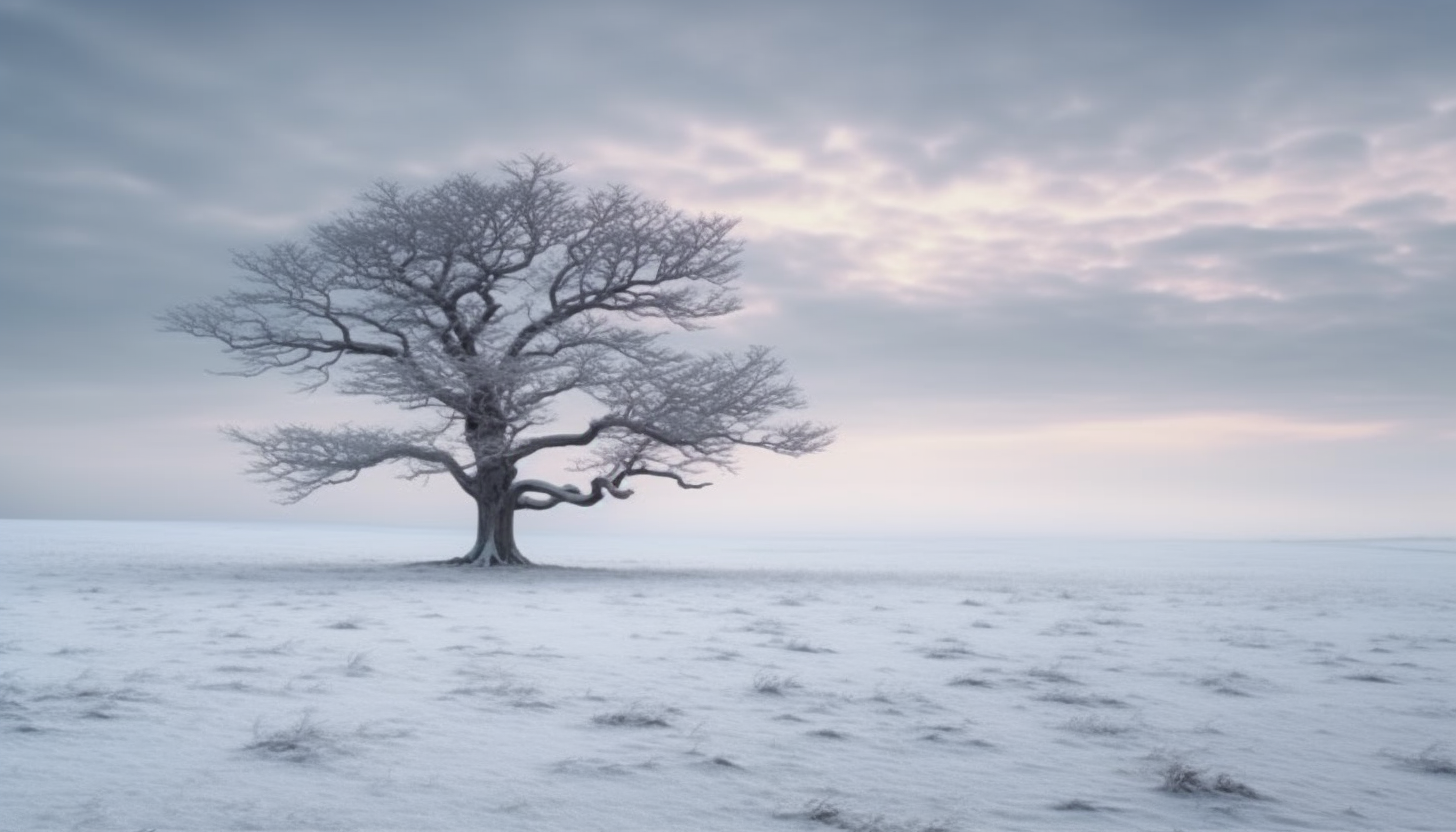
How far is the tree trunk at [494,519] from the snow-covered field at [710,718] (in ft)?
43.0

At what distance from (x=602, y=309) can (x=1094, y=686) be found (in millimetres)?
21424

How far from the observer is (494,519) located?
28219 millimetres

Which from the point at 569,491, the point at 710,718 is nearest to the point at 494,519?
the point at 569,491

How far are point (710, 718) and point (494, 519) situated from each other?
22.1 meters

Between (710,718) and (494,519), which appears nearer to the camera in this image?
(710,718)

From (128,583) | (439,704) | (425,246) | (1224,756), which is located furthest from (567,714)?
(425,246)

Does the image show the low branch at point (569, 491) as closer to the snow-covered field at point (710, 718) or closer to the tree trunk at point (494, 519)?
the tree trunk at point (494, 519)

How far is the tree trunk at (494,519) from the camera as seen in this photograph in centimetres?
2812

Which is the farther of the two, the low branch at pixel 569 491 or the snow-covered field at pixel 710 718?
the low branch at pixel 569 491

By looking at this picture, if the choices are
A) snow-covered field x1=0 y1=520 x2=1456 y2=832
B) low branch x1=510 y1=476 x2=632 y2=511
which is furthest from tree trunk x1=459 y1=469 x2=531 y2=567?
snow-covered field x1=0 y1=520 x2=1456 y2=832

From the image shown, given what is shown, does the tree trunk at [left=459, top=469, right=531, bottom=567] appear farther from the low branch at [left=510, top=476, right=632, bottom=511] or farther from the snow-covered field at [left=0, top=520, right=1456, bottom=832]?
the snow-covered field at [left=0, top=520, right=1456, bottom=832]

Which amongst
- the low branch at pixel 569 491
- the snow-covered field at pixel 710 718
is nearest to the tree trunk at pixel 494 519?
the low branch at pixel 569 491

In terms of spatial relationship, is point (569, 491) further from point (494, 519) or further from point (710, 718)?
point (710, 718)

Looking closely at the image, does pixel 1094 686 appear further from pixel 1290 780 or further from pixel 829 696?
pixel 1290 780
